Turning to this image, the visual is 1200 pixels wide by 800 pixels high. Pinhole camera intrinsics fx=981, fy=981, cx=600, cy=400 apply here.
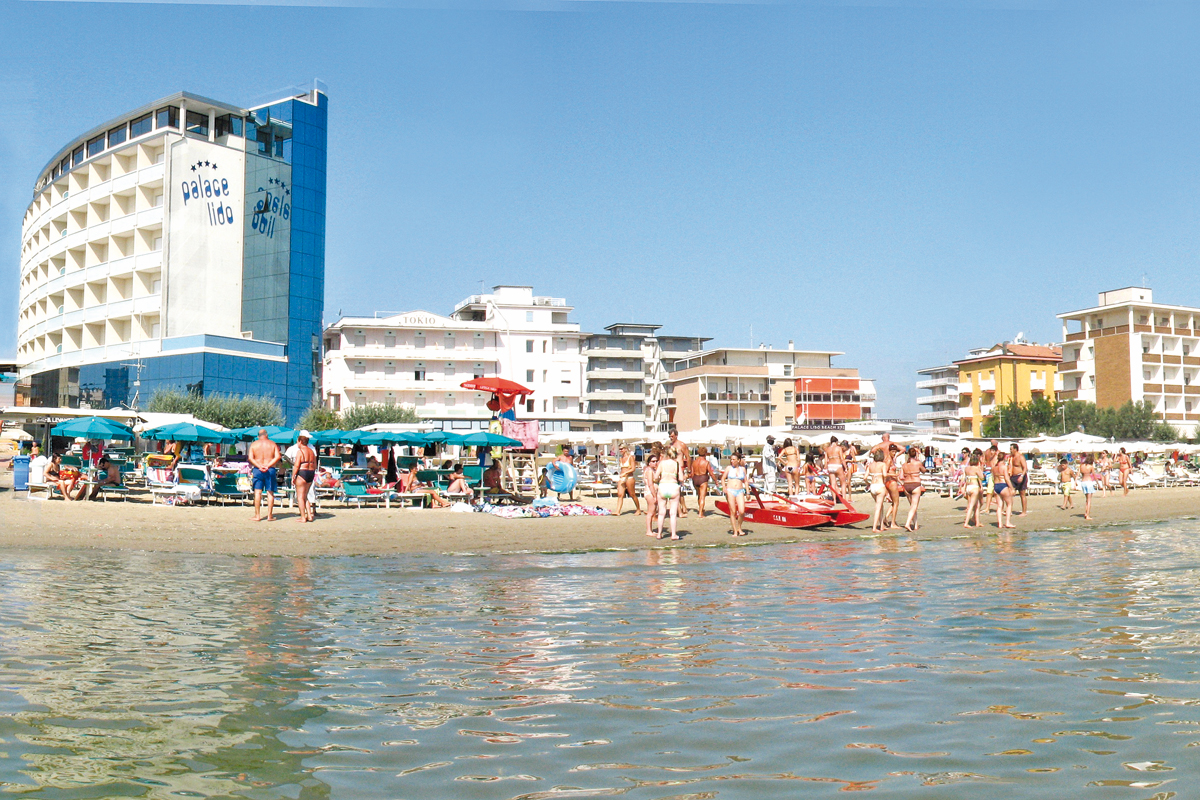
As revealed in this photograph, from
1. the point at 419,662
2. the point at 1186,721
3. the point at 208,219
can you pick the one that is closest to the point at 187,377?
the point at 208,219

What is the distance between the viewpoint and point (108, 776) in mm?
4363

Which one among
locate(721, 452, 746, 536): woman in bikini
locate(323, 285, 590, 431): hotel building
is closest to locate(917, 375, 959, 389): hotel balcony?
locate(323, 285, 590, 431): hotel building

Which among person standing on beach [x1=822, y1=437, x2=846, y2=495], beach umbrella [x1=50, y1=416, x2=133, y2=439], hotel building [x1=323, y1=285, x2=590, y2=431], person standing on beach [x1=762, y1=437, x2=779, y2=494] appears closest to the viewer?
beach umbrella [x1=50, y1=416, x2=133, y2=439]

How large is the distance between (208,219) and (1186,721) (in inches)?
2424

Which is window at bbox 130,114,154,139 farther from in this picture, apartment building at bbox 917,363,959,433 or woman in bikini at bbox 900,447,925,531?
apartment building at bbox 917,363,959,433

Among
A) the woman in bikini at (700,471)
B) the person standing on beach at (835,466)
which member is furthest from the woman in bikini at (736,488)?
the person standing on beach at (835,466)

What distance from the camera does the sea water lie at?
4406mm

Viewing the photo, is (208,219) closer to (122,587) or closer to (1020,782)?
(122,587)

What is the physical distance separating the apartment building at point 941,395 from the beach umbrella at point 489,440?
103167 mm

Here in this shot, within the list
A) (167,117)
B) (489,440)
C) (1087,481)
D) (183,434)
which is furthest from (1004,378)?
(183,434)

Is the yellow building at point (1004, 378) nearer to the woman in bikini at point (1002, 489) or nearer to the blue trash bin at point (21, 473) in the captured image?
the woman in bikini at point (1002, 489)

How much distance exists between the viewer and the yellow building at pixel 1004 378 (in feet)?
300

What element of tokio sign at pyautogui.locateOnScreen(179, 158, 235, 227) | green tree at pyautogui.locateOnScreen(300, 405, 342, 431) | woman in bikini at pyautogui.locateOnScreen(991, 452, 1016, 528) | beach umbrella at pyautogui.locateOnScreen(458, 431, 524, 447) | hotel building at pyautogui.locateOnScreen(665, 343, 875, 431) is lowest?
woman in bikini at pyautogui.locateOnScreen(991, 452, 1016, 528)

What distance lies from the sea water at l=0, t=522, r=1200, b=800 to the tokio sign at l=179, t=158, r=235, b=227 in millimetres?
51969
